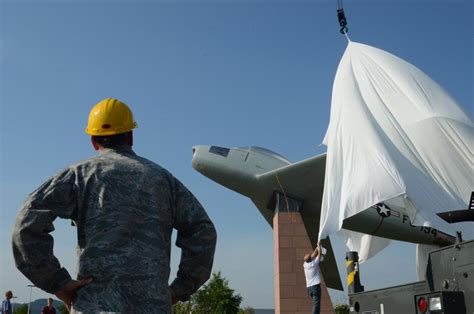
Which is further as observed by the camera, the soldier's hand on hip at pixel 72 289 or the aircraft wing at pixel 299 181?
the aircraft wing at pixel 299 181

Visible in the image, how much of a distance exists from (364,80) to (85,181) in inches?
457

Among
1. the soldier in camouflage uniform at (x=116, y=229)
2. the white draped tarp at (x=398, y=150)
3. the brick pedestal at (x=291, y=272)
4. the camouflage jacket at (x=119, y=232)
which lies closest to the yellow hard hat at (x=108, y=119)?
the soldier in camouflage uniform at (x=116, y=229)

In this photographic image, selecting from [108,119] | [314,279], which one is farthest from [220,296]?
[108,119]

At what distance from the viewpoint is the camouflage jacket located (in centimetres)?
241

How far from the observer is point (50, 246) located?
8.00 ft

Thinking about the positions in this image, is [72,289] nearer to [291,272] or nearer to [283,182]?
[291,272]

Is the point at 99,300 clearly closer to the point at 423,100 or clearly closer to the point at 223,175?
the point at 423,100

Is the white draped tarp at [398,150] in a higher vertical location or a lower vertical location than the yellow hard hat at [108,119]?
higher

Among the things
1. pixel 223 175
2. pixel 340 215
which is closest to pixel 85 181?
pixel 340 215

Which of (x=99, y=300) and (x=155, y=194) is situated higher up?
(x=155, y=194)

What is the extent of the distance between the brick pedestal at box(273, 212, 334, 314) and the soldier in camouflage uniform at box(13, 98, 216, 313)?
13251 millimetres

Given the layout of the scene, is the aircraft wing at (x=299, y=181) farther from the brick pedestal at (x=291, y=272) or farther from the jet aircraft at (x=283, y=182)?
the brick pedestal at (x=291, y=272)

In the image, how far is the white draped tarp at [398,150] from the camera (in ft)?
34.3

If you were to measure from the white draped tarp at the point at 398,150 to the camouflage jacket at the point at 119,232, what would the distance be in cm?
807
